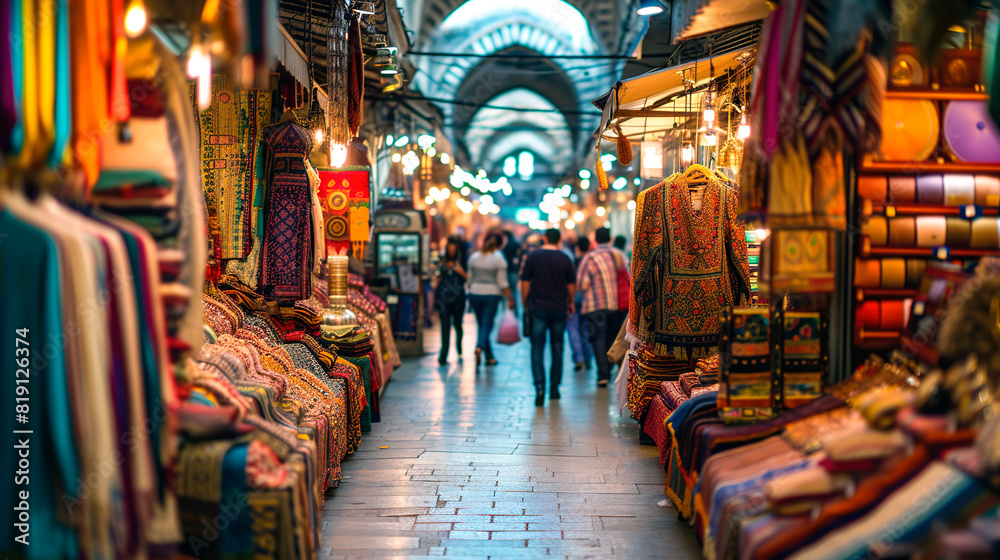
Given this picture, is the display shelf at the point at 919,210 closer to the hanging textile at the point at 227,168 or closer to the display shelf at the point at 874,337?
the display shelf at the point at 874,337

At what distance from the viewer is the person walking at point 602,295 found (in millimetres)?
8633

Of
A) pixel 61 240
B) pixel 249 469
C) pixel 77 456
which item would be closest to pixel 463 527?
pixel 249 469

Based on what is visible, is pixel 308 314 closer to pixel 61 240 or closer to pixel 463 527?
pixel 463 527

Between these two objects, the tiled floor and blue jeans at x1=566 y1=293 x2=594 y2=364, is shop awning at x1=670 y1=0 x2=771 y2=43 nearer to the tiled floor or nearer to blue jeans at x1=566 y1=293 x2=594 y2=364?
the tiled floor

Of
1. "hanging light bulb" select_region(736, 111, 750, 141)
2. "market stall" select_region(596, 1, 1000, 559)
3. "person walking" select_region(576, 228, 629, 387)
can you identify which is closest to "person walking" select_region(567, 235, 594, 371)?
"person walking" select_region(576, 228, 629, 387)

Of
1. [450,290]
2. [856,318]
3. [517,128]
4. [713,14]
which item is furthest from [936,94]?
[517,128]

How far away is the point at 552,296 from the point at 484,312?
2.16 m

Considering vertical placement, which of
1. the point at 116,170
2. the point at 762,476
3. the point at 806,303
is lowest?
the point at 762,476

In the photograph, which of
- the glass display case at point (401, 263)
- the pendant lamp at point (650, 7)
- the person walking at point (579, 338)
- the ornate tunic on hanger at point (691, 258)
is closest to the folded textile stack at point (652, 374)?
the ornate tunic on hanger at point (691, 258)

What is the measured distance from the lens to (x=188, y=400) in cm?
288

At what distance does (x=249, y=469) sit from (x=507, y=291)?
760 cm

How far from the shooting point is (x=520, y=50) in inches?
1103

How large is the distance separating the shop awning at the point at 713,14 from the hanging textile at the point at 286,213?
2682 millimetres

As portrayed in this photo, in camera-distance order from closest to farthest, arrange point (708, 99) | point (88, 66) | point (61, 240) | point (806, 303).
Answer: point (61, 240) < point (88, 66) < point (806, 303) < point (708, 99)
